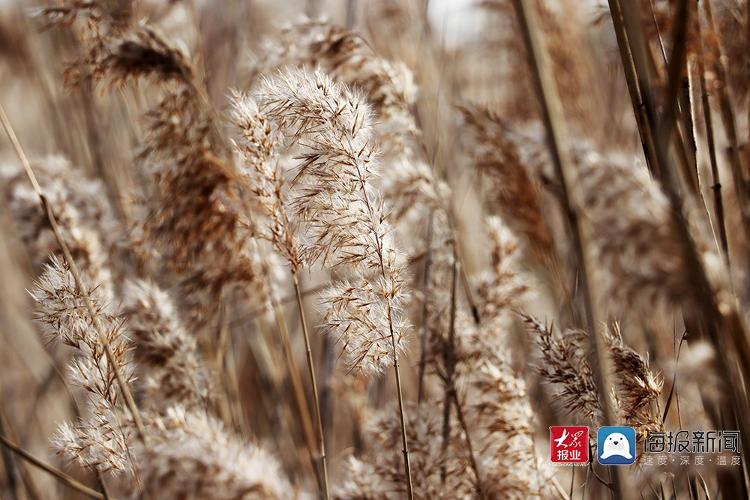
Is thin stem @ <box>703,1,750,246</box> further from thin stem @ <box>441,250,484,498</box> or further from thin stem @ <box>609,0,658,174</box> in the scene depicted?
thin stem @ <box>441,250,484,498</box>

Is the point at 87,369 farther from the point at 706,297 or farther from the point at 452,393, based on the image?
the point at 706,297

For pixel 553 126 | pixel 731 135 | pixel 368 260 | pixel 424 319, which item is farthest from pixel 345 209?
pixel 731 135

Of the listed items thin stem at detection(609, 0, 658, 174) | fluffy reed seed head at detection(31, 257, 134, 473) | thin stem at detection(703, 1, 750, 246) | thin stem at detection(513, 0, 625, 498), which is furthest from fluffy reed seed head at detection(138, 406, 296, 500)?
thin stem at detection(703, 1, 750, 246)

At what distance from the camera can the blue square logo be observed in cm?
89

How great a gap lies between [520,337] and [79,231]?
1.28m

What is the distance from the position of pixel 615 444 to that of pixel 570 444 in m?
0.15

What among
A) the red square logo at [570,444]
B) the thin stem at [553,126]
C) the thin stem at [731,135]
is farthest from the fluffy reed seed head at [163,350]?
the thin stem at [731,135]

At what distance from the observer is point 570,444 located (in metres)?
1.04

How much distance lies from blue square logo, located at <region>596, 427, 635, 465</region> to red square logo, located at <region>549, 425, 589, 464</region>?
92 mm

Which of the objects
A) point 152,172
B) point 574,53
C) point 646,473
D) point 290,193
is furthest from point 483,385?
point 574,53

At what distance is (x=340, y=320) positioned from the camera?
93 centimetres

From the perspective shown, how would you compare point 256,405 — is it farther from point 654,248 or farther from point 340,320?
point 654,248

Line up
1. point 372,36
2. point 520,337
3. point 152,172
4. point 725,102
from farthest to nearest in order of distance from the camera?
point 372,36 → point 520,337 → point 152,172 → point 725,102

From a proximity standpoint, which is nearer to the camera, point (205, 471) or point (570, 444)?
point (205, 471)
